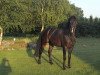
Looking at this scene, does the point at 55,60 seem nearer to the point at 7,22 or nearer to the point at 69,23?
the point at 69,23

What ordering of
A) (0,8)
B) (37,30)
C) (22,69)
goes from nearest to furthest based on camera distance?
(22,69) < (0,8) < (37,30)

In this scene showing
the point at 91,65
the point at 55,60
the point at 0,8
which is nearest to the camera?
the point at 91,65

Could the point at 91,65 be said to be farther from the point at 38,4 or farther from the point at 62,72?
the point at 38,4

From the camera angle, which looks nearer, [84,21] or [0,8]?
[0,8]

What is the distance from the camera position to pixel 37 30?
50.6m

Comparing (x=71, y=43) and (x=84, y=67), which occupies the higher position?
(x=71, y=43)

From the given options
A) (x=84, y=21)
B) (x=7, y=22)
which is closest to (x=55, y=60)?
(x=7, y=22)

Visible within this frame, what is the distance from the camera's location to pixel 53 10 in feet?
150

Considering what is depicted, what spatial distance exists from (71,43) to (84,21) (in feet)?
136

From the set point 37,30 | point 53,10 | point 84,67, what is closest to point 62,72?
point 84,67

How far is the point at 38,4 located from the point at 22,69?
106 feet

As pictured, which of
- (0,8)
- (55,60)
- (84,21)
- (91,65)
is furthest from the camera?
(84,21)

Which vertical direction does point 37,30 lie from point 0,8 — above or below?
below

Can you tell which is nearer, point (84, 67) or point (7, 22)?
point (84, 67)
